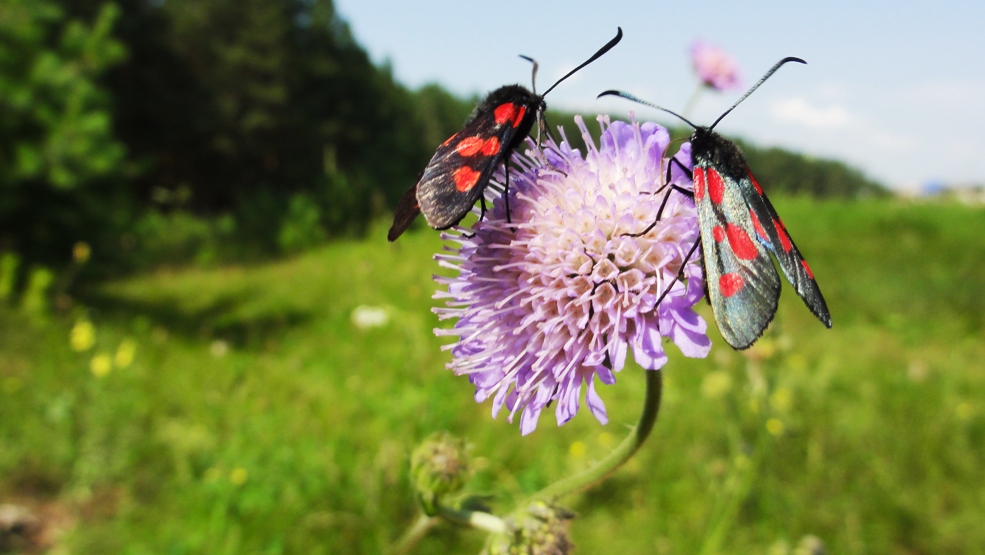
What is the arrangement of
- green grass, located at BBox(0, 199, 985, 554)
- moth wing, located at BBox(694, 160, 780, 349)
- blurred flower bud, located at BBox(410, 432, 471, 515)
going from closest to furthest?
moth wing, located at BBox(694, 160, 780, 349)
blurred flower bud, located at BBox(410, 432, 471, 515)
green grass, located at BBox(0, 199, 985, 554)

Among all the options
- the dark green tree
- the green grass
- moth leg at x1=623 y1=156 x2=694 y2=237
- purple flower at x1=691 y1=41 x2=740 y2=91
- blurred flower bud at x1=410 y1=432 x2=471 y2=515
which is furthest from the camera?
the dark green tree

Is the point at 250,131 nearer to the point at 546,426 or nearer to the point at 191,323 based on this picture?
the point at 191,323

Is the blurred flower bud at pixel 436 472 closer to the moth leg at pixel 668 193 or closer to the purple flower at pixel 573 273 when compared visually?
the purple flower at pixel 573 273

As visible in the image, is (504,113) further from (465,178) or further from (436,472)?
(436,472)

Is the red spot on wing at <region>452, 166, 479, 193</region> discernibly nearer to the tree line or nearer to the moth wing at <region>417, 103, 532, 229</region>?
the moth wing at <region>417, 103, 532, 229</region>

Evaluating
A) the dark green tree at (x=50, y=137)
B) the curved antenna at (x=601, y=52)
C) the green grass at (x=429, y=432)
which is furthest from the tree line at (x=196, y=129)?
the curved antenna at (x=601, y=52)

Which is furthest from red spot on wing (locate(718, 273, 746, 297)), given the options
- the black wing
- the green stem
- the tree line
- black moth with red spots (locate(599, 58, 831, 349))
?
the tree line

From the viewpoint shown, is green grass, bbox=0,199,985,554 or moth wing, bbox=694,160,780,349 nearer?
moth wing, bbox=694,160,780,349
